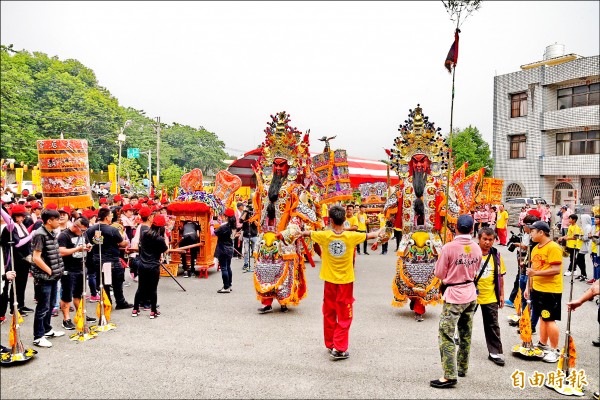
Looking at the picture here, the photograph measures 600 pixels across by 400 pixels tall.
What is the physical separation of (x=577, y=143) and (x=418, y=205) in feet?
71.9

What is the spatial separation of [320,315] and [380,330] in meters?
1.08

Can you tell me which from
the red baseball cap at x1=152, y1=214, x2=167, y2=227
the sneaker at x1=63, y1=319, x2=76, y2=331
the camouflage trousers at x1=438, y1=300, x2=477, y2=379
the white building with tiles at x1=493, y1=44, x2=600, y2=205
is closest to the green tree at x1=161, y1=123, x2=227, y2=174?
the white building with tiles at x1=493, y1=44, x2=600, y2=205

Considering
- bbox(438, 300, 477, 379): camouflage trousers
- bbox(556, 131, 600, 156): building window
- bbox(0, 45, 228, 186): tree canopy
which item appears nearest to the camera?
bbox(438, 300, 477, 379): camouflage trousers

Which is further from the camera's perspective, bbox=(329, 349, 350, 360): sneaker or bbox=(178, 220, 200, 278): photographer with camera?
bbox=(178, 220, 200, 278): photographer with camera

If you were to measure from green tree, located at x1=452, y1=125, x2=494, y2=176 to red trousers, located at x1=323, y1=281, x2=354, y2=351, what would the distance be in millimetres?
29689

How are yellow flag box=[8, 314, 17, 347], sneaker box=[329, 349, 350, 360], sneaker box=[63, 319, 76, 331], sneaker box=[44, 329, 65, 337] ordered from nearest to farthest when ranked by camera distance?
1. yellow flag box=[8, 314, 17, 347]
2. sneaker box=[329, 349, 350, 360]
3. sneaker box=[44, 329, 65, 337]
4. sneaker box=[63, 319, 76, 331]

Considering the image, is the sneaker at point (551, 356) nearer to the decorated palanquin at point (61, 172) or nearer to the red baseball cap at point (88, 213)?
the red baseball cap at point (88, 213)

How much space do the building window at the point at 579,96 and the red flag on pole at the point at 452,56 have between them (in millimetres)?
22040

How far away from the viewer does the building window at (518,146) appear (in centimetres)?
2600

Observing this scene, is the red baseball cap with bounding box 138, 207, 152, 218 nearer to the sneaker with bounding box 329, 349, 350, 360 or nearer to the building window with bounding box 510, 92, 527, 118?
the sneaker with bounding box 329, 349, 350, 360

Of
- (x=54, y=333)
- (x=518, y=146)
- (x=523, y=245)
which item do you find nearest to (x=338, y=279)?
(x=523, y=245)

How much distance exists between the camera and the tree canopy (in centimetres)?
2803

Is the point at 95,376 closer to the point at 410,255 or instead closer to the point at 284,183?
the point at 284,183

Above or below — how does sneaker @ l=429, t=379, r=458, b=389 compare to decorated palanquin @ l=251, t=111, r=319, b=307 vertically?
below
